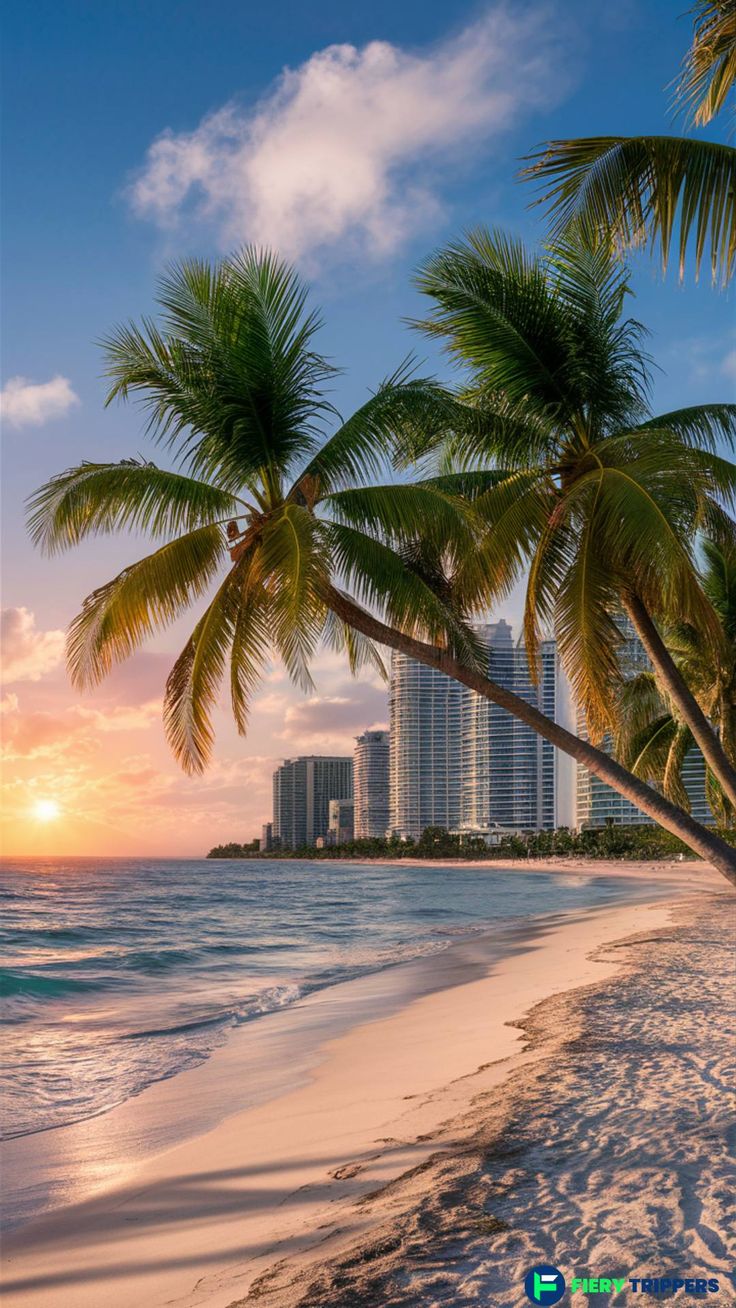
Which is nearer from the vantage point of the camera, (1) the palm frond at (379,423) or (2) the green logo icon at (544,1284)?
(2) the green logo icon at (544,1284)

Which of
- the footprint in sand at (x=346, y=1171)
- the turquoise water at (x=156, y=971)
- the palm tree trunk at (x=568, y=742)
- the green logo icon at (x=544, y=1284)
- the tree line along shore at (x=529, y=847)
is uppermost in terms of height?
the palm tree trunk at (x=568, y=742)

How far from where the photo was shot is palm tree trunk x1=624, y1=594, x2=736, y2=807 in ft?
22.4

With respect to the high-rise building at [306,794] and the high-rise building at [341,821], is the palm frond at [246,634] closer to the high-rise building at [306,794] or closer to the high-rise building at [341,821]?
the high-rise building at [341,821]

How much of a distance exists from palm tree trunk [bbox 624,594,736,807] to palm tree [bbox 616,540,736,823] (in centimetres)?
1120

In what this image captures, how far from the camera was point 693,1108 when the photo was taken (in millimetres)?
4777

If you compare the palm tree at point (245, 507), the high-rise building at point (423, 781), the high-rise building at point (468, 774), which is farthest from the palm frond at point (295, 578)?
the high-rise building at point (423, 781)

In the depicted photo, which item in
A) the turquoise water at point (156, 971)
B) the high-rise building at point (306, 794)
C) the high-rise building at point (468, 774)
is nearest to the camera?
the turquoise water at point (156, 971)

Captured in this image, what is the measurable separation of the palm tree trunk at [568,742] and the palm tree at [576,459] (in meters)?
0.42

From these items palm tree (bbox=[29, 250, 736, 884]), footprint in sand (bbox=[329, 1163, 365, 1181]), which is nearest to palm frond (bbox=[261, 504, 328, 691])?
palm tree (bbox=[29, 250, 736, 884])

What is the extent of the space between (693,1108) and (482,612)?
4659mm

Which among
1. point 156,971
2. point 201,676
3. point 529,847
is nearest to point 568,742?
point 201,676

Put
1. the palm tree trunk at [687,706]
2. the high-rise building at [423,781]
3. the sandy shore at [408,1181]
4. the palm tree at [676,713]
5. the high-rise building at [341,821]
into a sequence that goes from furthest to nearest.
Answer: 1. the high-rise building at [341,821]
2. the high-rise building at [423,781]
3. the palm tree at [676,713]
4. the palm tree trunk at [687,706]
5. the sandy shore at [408,1181]

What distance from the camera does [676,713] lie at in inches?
849

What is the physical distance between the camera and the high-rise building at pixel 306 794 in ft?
546
